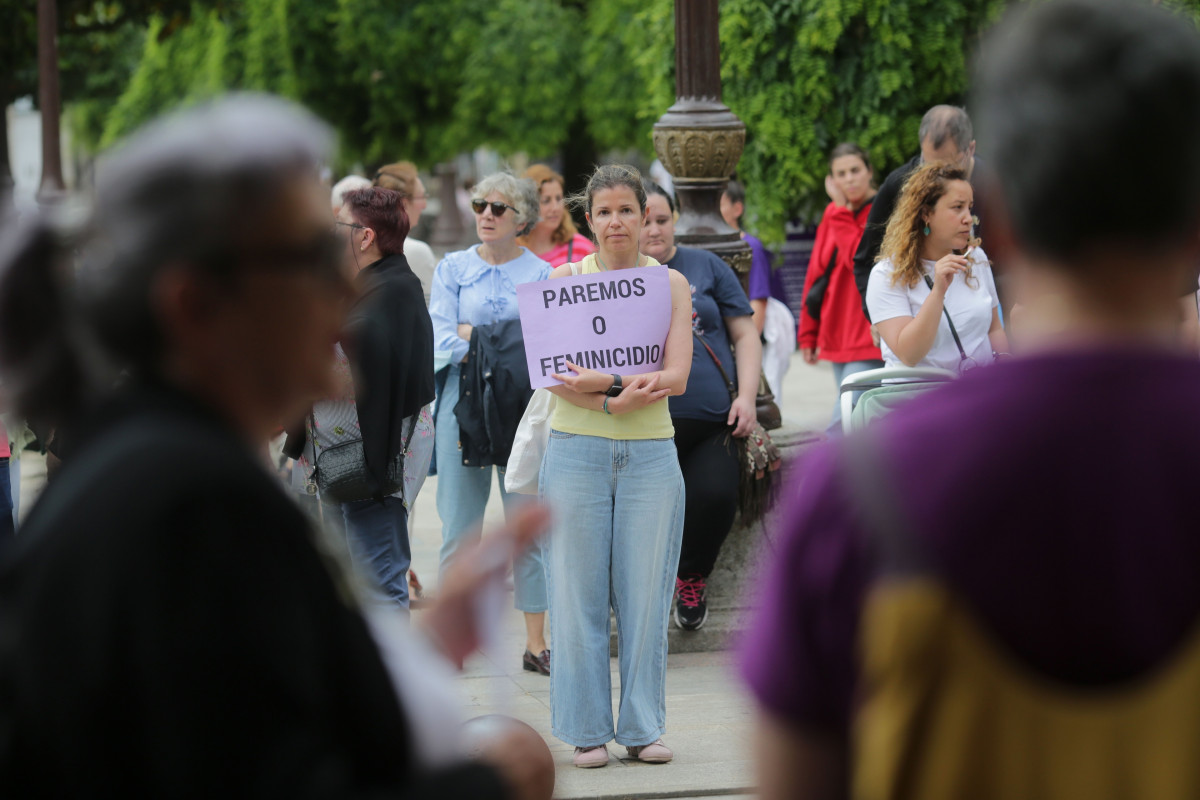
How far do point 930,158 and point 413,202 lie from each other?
3128 millimetres

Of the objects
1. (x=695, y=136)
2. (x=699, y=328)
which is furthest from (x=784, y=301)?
(x=699, y=328)

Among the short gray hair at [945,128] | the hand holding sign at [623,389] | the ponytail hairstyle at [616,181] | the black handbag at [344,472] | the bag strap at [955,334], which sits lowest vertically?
the black handbag at [344,472]

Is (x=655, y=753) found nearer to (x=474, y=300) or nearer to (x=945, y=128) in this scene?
(x=474, y=300)

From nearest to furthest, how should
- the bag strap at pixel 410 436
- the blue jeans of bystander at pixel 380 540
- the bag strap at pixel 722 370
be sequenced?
the blue jeans of bystander at pixel 380 540 < the bag strap at pixel 410 436 < the bag strap at pixel 722 370

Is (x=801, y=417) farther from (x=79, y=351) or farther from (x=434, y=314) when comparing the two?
(x=79, y=351)

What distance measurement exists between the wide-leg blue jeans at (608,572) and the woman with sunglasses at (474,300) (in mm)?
1536

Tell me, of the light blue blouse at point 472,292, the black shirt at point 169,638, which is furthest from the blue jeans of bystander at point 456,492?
the black shirt at point 169,638

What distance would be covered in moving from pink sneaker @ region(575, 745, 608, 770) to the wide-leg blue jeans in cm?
7

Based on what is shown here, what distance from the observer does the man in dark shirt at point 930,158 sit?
20.4ft

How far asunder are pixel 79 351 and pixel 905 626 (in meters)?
0.93

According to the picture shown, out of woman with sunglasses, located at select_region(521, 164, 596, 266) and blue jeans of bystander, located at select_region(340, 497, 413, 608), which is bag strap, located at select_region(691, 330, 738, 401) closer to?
blue jeans of bystander, located at select_region(340, 497, 413, 608)

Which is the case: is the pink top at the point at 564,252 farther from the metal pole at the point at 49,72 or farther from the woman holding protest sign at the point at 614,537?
the metal pole at the point at 49,72

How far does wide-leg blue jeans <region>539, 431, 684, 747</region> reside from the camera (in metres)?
4.93

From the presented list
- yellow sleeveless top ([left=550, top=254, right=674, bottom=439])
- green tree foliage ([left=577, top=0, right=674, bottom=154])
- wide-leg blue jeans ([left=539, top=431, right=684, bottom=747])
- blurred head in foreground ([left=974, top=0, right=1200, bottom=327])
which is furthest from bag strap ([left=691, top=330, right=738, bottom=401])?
green tree foliage ([left=577, top=0, right=674, bottom=154])
